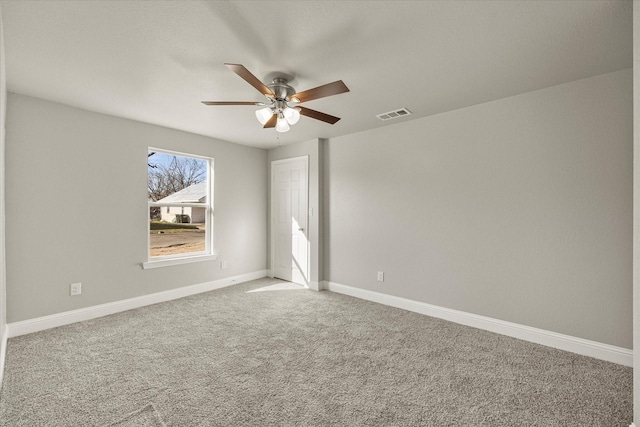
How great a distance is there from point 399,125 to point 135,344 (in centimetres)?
383

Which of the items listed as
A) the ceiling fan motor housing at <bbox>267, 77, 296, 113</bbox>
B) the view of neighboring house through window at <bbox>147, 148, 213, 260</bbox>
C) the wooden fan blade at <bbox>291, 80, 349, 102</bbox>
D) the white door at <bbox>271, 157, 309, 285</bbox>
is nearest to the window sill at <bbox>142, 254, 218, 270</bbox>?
the view of neighboring house through window at <bbox>147, 148, 213, 260</bbox>

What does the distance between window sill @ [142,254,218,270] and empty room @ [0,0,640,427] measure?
43 mm

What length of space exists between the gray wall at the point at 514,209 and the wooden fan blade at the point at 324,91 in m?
1.86

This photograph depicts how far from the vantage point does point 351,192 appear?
4352mm

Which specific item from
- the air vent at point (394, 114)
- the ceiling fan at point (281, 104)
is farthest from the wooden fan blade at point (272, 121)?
the air vent at point (394, 114)

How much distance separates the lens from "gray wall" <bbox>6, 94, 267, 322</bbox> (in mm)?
2928

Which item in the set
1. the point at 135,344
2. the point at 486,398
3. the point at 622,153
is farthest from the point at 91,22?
the point at 622,153

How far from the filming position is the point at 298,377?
221cm

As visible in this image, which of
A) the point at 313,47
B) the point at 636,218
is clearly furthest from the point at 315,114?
the point at 636,218

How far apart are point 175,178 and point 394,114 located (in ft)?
10.6

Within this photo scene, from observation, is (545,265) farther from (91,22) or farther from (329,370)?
(91,22)

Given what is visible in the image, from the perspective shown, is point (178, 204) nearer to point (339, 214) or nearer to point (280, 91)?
point (339, 214)

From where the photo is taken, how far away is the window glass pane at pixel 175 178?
4.05 metres

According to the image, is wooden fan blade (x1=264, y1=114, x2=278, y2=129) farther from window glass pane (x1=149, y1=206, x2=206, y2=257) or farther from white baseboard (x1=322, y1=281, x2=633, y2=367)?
white baseboard (x1=322, y1=281, x2=633, y2=367)
